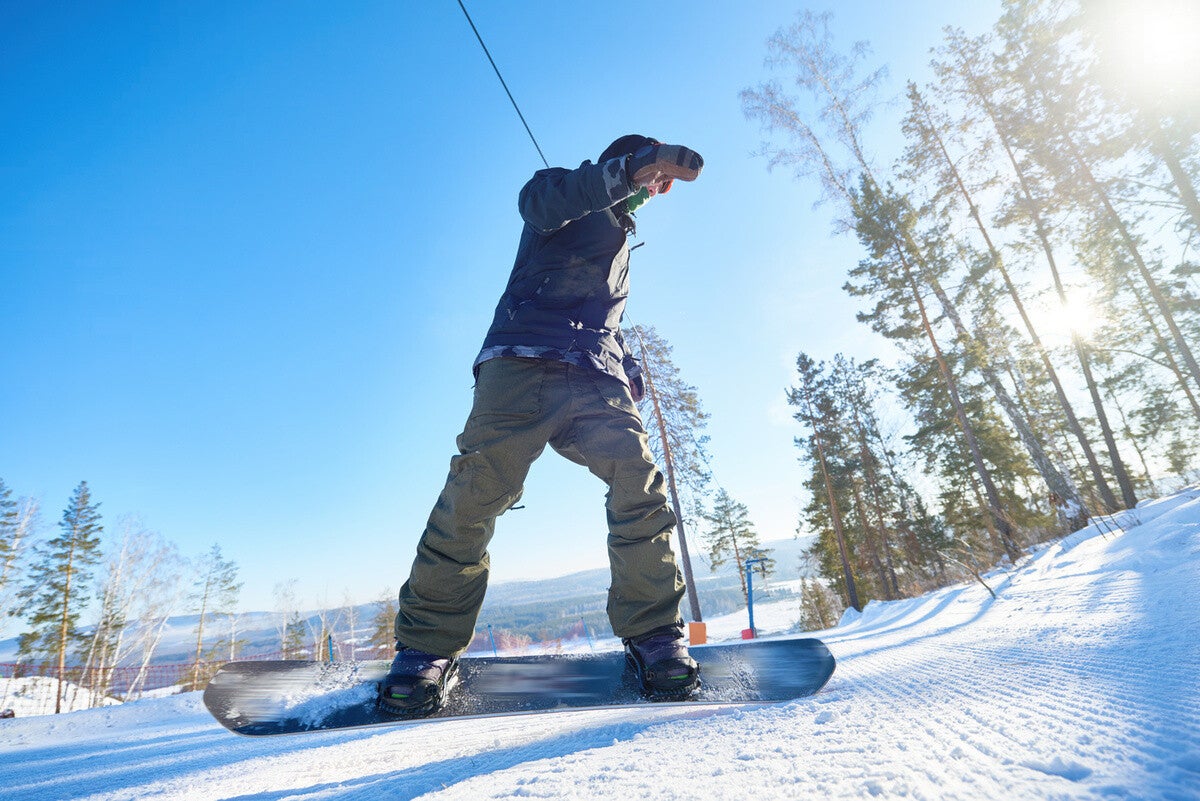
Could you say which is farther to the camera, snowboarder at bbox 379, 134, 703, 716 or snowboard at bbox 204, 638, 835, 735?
snowboarder at bbox 379, 134, 703, 716

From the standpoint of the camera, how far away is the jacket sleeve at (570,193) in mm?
1450

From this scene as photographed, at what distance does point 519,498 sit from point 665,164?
3.66 feet

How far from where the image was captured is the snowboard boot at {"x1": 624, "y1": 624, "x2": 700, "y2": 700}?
1276 millimetres

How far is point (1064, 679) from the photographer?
0.85 metres

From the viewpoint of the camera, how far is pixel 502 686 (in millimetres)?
1479

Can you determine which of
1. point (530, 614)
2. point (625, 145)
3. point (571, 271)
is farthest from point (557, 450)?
point (530, 614)

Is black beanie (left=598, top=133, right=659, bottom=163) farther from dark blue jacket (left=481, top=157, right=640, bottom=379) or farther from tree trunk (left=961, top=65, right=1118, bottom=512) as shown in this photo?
tree trunk (left=961, top=65, right=1118, bottom=512)

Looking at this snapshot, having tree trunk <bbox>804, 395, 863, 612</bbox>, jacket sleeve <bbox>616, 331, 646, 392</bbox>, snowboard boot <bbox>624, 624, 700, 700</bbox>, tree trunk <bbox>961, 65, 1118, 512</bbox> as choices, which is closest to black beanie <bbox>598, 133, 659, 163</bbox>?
jacket sleeve <bbox>616, 331, 646, 392</bbox>

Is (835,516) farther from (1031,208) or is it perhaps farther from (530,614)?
(530,614)

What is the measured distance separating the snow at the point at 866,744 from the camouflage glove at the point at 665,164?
4.43 feet

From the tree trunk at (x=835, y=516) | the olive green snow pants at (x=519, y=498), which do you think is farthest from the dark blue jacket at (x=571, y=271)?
the tree trunk at (x=835, y=516)

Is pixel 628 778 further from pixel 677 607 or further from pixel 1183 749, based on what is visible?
pixel 677 607


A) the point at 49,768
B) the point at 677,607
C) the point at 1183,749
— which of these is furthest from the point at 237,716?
the point at 1183,749

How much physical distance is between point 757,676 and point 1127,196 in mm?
15166
